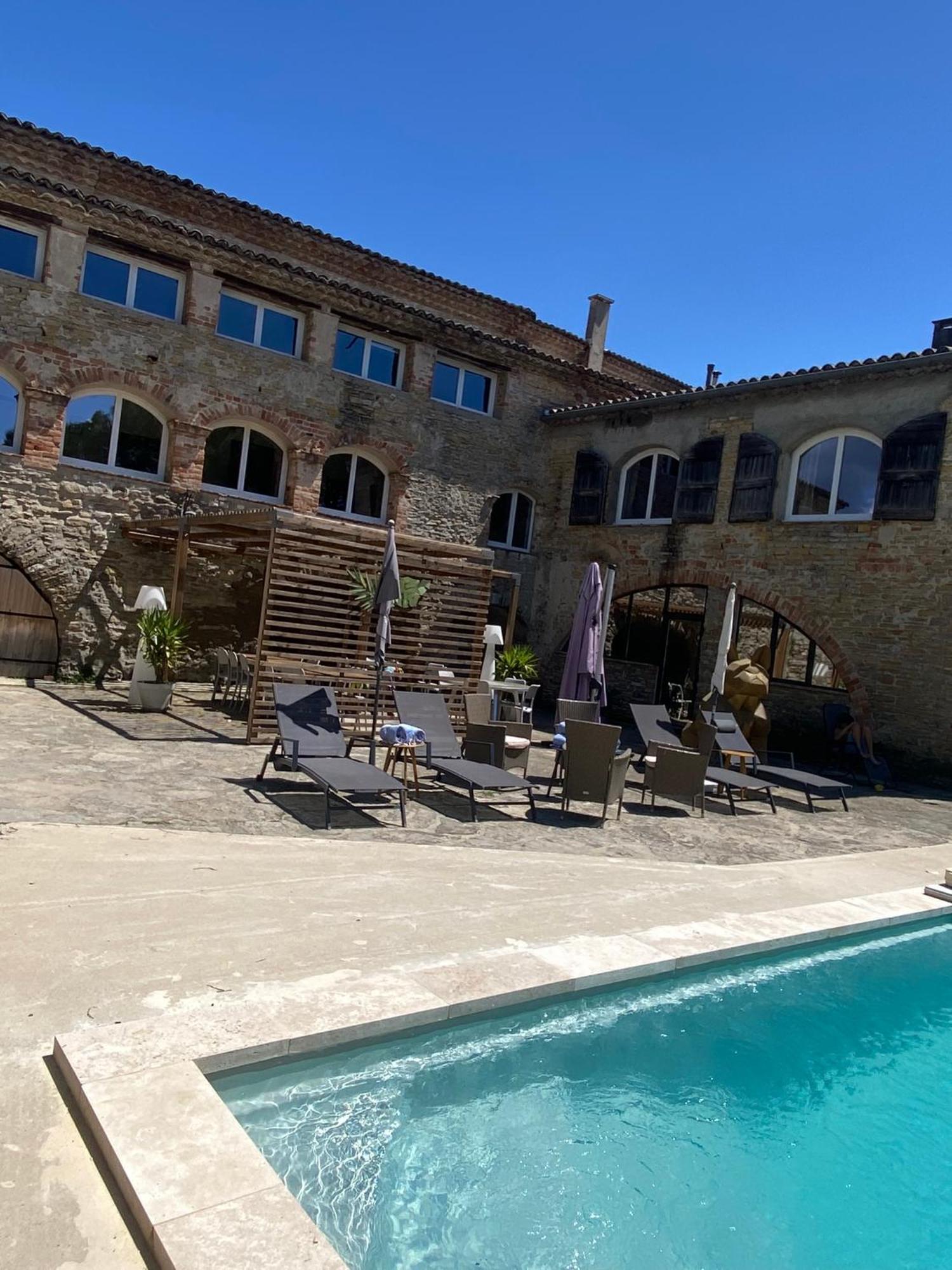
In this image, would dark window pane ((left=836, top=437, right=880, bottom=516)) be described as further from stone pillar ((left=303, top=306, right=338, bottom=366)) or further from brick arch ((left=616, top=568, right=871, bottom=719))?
stone pillar ((left=303, top=306, right=338, bottom=366))

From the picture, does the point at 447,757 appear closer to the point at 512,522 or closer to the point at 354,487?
the point at 354,487

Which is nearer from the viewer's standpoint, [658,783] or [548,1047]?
[548,1047]

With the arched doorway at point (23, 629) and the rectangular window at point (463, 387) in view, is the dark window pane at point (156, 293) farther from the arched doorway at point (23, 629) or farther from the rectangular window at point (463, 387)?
the rectangular window at point (463, 387)

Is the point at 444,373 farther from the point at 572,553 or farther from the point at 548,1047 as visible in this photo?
the point at 548,1047

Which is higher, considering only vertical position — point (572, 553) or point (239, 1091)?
point (572, 553)

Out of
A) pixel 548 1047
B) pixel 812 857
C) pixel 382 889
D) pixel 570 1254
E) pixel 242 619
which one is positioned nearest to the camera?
pixel 570 1254

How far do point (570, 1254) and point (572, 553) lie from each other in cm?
1492

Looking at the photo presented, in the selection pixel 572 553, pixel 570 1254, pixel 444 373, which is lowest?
pixel 570 1254

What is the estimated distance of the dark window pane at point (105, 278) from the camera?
12.3 meters

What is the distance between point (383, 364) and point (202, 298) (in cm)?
339

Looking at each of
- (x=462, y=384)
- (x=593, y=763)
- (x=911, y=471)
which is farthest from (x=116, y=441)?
(x=911, y=471)

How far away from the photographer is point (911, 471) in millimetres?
12125

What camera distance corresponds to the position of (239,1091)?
2.92 metres

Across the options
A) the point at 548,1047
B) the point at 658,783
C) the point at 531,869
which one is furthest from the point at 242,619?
the point at 548,1047
